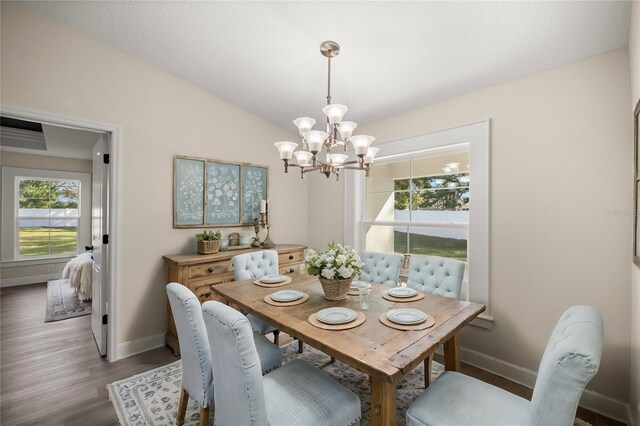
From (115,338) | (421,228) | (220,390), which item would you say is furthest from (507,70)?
(115,338)

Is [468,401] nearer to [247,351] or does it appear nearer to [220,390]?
[247,351]

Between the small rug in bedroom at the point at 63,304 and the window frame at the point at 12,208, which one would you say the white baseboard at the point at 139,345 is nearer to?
the small rug in bedroom at the point at 63,304

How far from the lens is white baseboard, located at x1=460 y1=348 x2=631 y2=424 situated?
1.92 m

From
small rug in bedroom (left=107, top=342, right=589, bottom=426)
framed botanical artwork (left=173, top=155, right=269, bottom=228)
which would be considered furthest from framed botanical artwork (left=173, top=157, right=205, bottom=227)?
small rug in bedroom (left=107, top=342, right=589, bottom=426)

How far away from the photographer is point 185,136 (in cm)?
316

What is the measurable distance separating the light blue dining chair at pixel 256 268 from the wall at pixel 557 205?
1.88 m

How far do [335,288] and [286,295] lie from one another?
367mm

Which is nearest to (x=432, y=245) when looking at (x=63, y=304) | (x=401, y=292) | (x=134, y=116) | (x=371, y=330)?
(x=401, y=292)

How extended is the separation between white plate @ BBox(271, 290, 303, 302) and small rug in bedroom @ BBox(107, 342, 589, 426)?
0.89 m

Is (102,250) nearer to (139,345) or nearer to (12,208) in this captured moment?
(139,345)

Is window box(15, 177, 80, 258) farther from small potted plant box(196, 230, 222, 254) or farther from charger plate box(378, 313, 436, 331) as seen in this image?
charger plate box(378, 313, 436, 331)

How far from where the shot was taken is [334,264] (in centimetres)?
192

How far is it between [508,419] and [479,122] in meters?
2.23

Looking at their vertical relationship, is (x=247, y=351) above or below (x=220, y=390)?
above
